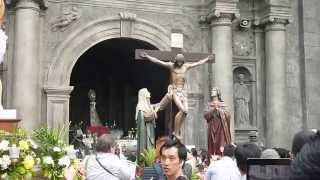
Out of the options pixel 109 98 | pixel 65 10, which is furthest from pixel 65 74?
pixel 109 98

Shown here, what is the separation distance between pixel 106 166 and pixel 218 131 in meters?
6.98

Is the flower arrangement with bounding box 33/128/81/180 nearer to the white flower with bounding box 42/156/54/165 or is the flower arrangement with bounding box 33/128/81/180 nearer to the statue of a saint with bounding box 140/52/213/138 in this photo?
the white flower with bounding box 42/156/54/165

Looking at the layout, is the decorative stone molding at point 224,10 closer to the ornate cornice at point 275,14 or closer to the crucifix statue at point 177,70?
the ornate cornice at point 275,14

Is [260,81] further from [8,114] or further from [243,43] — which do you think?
[8,114]

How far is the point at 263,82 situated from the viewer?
1761 cm

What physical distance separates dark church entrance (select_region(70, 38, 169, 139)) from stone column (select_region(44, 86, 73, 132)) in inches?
188

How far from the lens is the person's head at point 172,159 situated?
13.5ft

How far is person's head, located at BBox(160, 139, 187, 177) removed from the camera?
412cm

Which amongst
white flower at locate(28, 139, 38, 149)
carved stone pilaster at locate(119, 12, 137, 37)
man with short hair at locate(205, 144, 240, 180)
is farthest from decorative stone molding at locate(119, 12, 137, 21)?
white flower at locate(28, 139, 38, 149)

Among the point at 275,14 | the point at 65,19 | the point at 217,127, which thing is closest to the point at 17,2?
the point at 65,19

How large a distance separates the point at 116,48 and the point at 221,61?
14.6 feet

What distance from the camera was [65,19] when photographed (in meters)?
15.6

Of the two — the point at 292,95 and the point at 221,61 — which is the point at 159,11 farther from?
the point at 292,95

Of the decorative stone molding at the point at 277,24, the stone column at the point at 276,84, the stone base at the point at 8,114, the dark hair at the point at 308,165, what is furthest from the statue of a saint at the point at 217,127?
the dark hair at the point at 308,165
